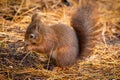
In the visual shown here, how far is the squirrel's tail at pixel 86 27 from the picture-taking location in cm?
425

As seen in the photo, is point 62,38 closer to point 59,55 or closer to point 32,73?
point 59,55

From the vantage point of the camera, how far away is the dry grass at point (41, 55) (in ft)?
13.7

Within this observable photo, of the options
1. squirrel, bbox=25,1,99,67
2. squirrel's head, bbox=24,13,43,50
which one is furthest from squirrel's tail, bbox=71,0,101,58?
squirrel's head, bbox=24,13,43,50

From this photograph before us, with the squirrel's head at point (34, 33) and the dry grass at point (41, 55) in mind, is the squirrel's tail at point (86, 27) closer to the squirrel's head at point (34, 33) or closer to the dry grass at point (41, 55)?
the dry grass at point (41, 55)

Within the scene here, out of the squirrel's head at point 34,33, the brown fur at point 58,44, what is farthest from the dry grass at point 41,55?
the squirrel's head at point 34,33

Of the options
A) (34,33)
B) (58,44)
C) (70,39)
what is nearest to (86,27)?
(70,39)

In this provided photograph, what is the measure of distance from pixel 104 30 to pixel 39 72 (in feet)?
5.78

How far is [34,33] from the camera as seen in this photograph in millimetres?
4168

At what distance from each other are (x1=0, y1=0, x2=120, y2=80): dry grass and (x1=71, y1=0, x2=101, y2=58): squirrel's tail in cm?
27

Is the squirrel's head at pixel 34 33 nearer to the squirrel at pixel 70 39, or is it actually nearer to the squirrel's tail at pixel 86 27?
the squirrel at pixel 70 39

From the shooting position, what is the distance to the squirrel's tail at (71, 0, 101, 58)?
4.25m

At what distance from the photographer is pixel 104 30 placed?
5676mm

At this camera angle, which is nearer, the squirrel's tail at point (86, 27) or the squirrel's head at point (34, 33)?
the squirrel's head at point (34, 33)

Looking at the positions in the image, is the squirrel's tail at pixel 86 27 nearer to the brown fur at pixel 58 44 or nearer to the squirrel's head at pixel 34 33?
the brown fur at pixel 58 44
